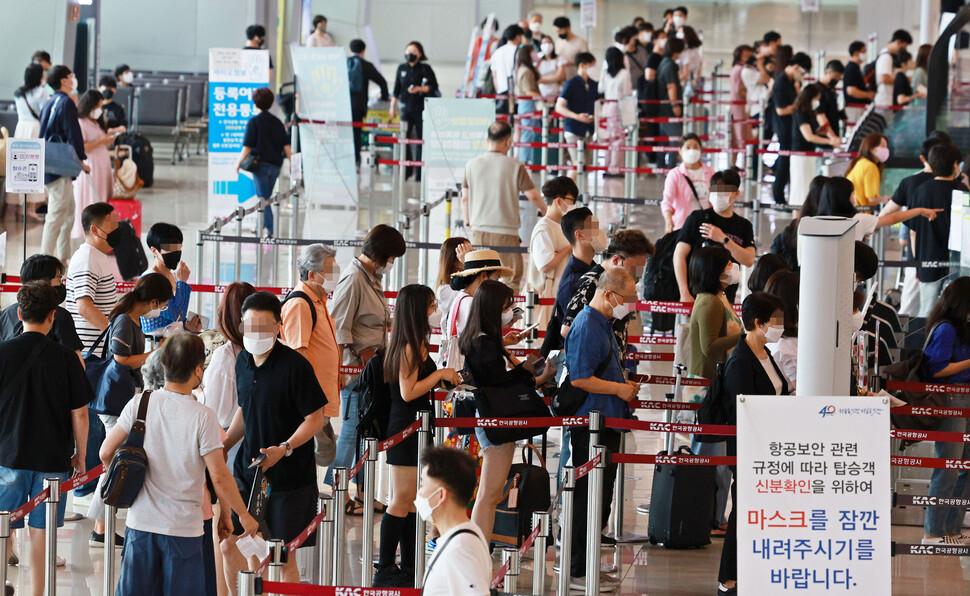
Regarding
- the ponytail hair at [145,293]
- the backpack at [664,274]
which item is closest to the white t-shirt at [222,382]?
the ponytail hair at [145,293]

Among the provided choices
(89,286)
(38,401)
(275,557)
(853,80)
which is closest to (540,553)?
(275,557)

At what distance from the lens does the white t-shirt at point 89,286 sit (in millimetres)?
7750

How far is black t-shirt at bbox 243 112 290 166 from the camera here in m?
14.8

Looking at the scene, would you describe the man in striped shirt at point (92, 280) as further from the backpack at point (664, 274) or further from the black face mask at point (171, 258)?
the backpack at point (664, 274)

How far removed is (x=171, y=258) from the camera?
26.4ft

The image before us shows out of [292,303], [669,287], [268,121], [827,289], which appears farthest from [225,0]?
[827,289]

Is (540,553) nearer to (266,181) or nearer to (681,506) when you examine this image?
(681,506)

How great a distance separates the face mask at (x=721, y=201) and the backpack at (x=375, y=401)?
11.1ft

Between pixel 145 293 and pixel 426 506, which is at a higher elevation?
pixel 145 293

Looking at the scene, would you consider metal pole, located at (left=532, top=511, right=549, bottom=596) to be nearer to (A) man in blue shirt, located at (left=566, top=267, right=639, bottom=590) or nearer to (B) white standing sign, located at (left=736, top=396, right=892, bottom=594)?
(B) white standing sign, located at (left=736, top=396, right=892, bottom=594)

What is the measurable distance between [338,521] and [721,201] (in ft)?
14.1

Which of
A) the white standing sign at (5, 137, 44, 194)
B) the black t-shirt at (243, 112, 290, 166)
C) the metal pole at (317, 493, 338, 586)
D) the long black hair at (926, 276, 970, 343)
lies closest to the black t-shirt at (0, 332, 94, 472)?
the metal pole at (317, 493, 338, 586)

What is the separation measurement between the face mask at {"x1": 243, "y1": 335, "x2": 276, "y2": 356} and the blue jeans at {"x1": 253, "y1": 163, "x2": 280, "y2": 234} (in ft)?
31.2

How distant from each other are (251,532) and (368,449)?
2.50 ft
